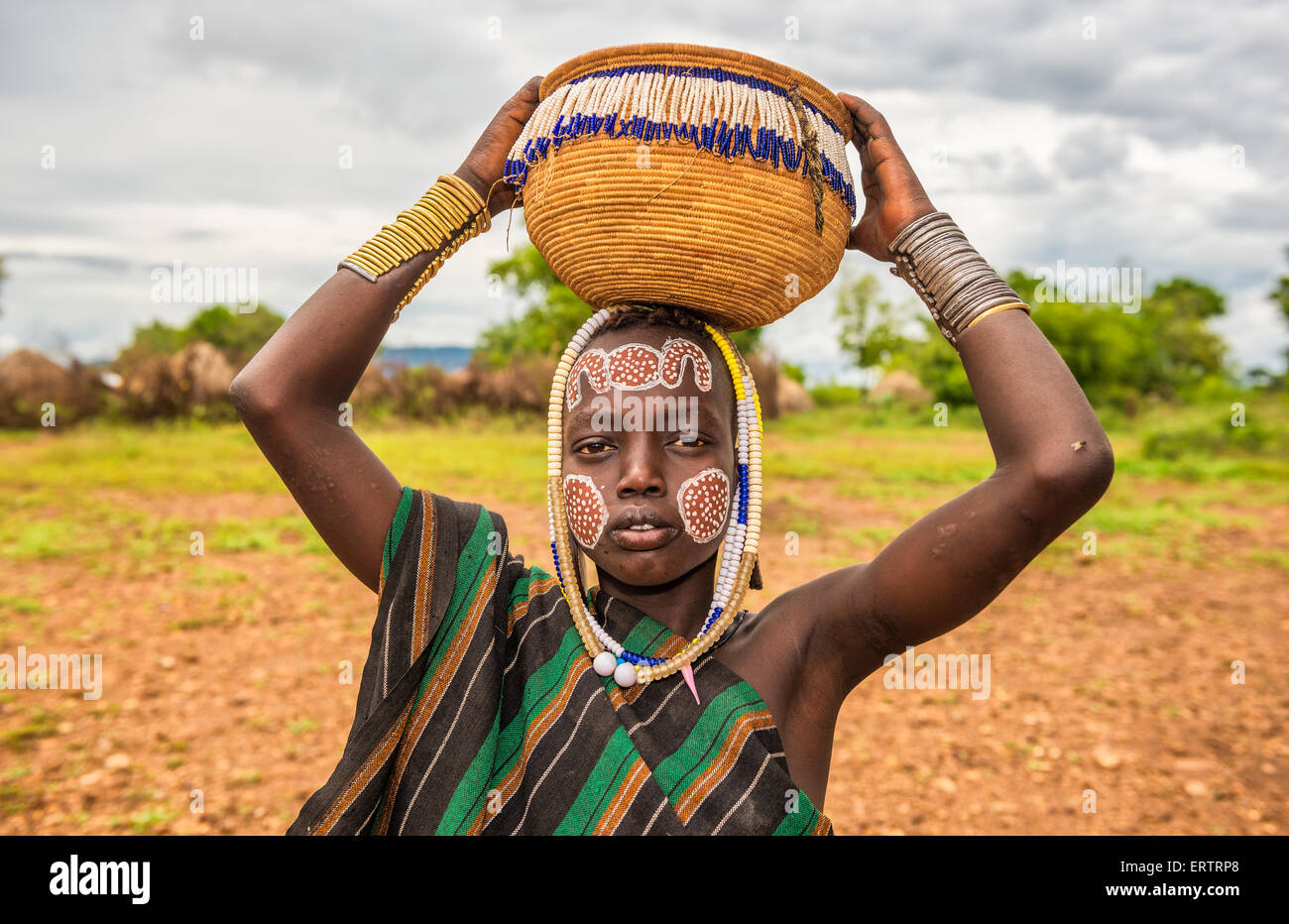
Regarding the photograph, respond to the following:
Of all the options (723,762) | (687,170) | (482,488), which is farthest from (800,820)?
(482,488)

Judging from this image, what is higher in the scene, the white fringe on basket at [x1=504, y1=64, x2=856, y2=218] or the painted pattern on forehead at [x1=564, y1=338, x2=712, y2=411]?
the white fringe on basket at [x1=504, y1=64, x2=856, y2=218]

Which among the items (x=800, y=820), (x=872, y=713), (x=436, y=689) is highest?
(x=436, y=689)

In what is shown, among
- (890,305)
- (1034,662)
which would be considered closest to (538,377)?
(1034,662)

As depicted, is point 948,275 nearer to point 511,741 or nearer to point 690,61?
point 690,61

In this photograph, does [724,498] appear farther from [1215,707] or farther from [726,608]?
[1215,707]

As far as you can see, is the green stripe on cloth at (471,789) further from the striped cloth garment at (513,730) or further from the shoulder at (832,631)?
the shoulder at (832,631)

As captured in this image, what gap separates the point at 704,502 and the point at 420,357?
2218 cm

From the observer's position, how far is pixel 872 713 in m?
5.80

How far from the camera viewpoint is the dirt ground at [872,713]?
4508 millimetres

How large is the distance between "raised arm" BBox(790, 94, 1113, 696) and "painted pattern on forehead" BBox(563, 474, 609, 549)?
527mm

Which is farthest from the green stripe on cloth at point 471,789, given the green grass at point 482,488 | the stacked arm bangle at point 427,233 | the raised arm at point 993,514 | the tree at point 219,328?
the tree at point 219,328

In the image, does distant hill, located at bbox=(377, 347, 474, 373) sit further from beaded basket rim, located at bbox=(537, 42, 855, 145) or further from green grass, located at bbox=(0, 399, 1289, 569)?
beaded basket rim, located at bbox=(537, 42, 855, 145)

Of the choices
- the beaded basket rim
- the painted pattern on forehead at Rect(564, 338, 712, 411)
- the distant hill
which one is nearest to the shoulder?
the painted pattern on forehead at Rect(564, 338, 712, 411)

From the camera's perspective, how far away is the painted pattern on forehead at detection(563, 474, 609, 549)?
1913 mm
